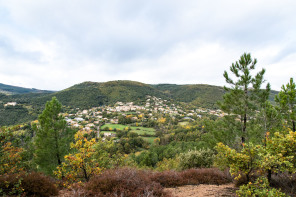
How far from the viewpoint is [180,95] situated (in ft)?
563

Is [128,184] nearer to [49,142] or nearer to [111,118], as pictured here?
[49,142]

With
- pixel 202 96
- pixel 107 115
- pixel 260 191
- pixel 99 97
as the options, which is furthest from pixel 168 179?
pixel 202 96

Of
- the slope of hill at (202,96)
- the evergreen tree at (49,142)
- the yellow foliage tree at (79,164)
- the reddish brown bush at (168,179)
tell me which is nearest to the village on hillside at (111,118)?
the slope of hill at (202,96)

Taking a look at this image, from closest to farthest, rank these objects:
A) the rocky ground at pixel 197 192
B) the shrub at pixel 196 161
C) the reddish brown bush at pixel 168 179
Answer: the rocky ground at pixel 197 192 → the reddish brown bush at pixel 168 179 → the shrub at pixel 196 161

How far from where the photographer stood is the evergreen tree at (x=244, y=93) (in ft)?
34.2

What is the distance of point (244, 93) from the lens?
424 inches

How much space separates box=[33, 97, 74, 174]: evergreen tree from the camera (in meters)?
11.6

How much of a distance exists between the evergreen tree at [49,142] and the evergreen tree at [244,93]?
1478 cm

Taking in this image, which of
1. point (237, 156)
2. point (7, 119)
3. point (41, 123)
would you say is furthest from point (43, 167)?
point (7, 119)

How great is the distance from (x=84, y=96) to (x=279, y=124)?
14362 centimetres

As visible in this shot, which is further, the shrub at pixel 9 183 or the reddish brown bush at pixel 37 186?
the reddish brown bush at pixel 37 186

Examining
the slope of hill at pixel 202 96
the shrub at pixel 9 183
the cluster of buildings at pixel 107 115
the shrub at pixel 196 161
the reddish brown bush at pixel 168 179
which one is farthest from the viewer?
the slope of hill at pixel 202 96

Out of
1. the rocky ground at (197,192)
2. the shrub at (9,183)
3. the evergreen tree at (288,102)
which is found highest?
the evergreen tree at (288,102)

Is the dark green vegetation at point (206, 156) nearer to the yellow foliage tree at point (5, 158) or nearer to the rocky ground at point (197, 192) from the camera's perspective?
the yellow foliage tree at point (5, 158)
